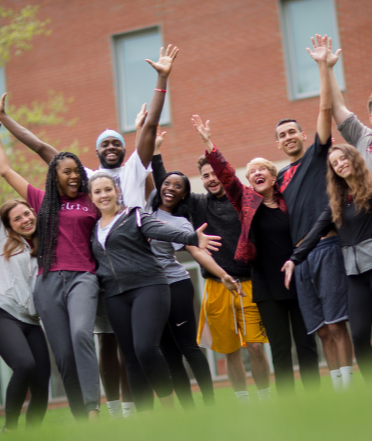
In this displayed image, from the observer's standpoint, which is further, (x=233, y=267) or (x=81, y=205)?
(x=233, y=267)

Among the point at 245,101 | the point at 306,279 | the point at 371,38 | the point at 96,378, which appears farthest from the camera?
the point at 245,101

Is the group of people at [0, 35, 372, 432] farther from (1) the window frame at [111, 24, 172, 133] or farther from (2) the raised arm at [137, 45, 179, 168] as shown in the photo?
(1) the window frame at [111, 24, 172, 133]

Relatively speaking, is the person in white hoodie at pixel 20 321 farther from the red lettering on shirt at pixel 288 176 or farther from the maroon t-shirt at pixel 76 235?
the red lettering on shirt at pixel 288 176

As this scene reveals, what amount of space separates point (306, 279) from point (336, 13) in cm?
843

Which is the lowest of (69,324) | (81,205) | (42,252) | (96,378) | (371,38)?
(96,378)

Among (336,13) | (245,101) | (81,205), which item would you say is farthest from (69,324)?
(336,13)

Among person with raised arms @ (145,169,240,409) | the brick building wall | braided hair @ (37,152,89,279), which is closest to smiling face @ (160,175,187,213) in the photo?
person with raised arms @ (145,169,240,409)

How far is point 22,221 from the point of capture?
4.96 m

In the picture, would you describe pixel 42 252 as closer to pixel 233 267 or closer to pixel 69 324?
pixel 69 324

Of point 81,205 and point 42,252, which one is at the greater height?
point 81,205

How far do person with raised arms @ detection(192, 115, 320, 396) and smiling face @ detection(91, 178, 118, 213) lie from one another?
0.86 metres

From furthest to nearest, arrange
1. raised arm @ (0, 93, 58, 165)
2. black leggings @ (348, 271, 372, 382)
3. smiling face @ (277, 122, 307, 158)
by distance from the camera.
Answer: raised arm @ (0, 93, 58, 165)
smiling face @ (277, 122, 307, 158)
black leggings @ (348, 271, 372, 382)

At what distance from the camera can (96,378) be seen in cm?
427

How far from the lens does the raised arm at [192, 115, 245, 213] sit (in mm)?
4898
